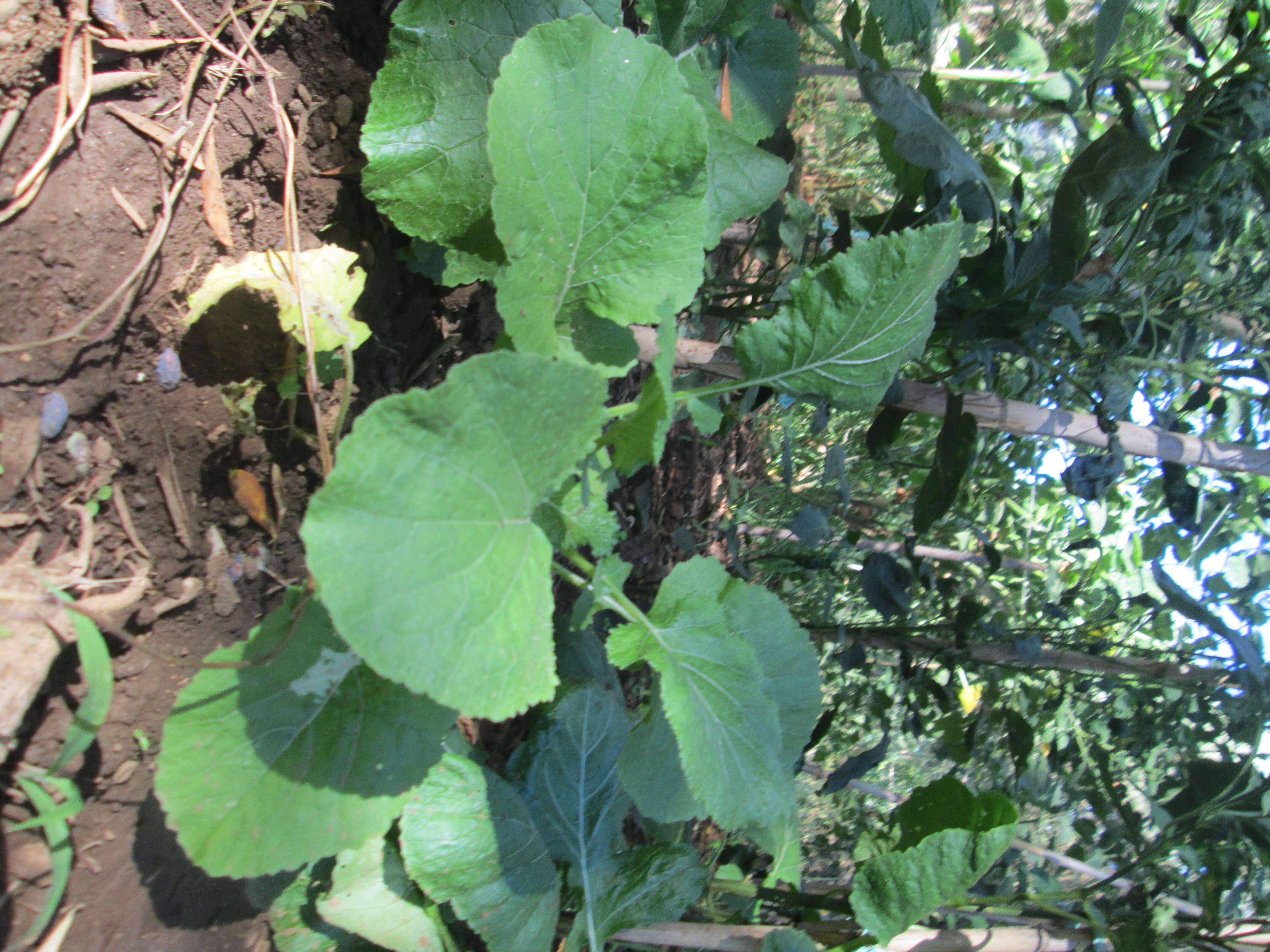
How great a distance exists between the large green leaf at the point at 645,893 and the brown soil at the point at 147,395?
0.41m

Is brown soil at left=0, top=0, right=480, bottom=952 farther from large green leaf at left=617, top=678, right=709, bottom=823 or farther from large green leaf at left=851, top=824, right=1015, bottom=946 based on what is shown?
large green leaf at left=851, top=824, right=1015, bottom=946

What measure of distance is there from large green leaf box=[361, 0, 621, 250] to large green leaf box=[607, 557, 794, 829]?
520mm

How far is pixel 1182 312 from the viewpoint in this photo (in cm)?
122

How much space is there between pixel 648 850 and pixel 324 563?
75 cm

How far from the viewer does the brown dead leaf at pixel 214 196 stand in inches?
33.4

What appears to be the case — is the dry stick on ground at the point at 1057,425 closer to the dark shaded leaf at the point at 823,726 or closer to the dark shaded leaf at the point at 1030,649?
the dark shaded leaf at the point at 1030,649

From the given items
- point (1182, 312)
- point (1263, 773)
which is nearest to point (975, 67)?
point (1182, 312)

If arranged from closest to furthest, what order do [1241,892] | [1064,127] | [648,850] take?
[648,850] < [1241,892] < [1064,127]

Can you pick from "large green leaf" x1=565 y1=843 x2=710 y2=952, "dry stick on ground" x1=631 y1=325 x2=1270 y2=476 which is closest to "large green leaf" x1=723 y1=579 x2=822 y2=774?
"large green leaf" x1=565 y1=843 x2=710 y2=952

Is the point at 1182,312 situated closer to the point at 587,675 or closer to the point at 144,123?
the point at 587,675

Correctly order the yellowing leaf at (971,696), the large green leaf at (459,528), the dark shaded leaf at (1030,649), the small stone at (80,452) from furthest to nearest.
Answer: the yellowing leaf at (971,696) < the dark shaded leaf at (1030,649) < the small stone at (80,452) < the large green leaf at (459,528)

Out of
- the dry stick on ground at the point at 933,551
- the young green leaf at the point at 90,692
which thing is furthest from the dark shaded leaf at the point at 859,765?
the young green leaf at the point at 90,692

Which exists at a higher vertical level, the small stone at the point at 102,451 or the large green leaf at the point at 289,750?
the small stone at the point at 102,451

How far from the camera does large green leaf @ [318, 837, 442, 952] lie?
2.76ft
